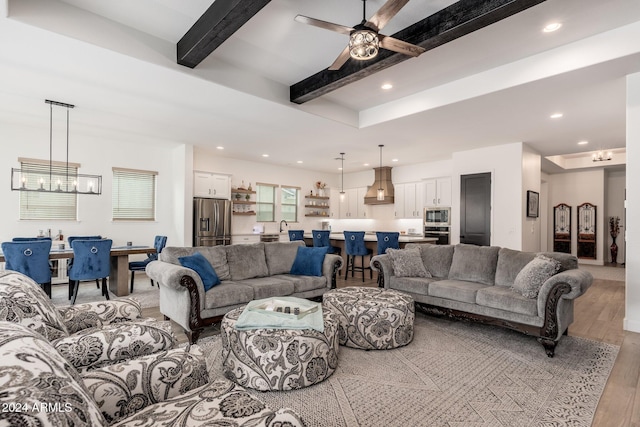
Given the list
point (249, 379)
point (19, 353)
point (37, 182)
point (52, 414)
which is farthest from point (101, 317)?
point (37, 182)

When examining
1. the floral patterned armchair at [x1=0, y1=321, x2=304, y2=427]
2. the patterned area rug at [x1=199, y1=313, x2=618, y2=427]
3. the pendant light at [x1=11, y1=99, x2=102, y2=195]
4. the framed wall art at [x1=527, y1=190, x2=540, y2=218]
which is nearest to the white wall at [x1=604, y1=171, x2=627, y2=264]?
the framed wall art at [x1=527, y1=190, x2=540, y2=218]

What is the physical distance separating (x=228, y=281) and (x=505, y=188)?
5.60 metres

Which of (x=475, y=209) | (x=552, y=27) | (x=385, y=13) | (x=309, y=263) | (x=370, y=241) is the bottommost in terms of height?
(x=309, y=263)

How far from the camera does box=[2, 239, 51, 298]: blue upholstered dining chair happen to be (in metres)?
4.00

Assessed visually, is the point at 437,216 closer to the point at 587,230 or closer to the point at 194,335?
the point at 587,230

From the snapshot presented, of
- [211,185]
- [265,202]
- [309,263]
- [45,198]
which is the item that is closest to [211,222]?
[211,185]

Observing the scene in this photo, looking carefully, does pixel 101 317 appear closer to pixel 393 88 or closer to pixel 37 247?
pixel 37 247

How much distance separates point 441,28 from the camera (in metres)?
2.88

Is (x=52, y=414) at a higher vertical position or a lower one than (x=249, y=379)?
higher

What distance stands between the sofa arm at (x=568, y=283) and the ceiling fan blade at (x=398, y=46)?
92.7 inches

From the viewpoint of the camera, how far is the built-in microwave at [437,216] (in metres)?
8.02

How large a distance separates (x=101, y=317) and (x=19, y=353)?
1617 millimetres

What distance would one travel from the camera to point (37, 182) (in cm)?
585

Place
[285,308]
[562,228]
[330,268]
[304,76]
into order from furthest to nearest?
[562,228], [330,268], [304,76], [285,308]
